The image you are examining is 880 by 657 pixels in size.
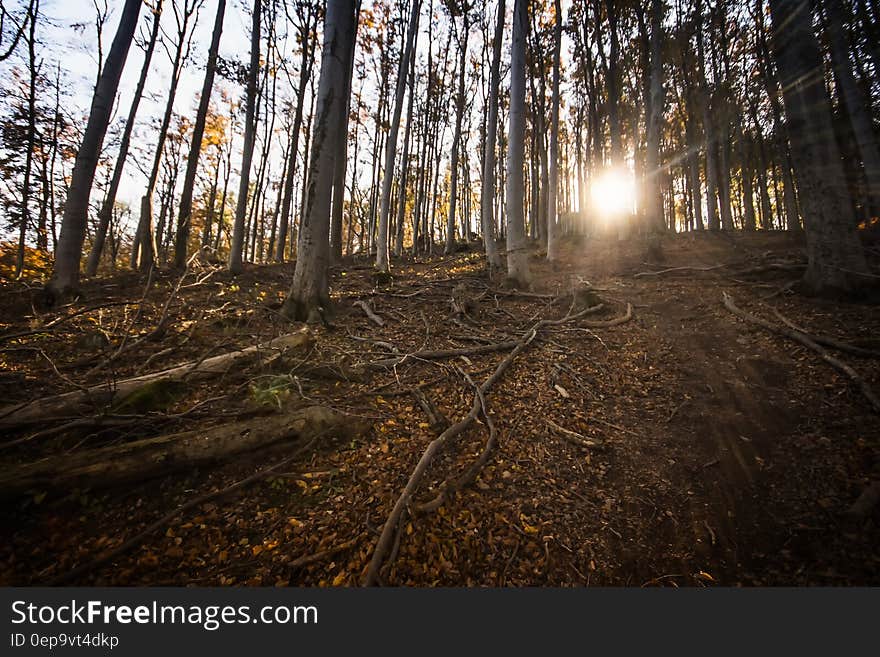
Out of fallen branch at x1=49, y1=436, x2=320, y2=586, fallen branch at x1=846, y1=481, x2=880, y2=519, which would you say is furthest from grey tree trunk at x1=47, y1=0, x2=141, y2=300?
fallen branch at x1=846, y1=481, x2=880, y2=519

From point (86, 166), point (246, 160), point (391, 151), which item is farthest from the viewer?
point (391, 151)

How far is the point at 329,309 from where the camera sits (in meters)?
6.02

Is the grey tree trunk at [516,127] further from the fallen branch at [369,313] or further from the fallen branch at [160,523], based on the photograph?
the fallen branch at [160,523]

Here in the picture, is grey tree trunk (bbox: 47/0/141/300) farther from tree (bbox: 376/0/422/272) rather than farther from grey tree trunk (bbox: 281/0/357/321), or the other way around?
tree (bbox: 376/0/422/272)

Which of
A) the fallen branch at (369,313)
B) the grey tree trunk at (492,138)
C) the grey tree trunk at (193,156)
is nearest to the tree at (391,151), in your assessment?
the grey tree trunk at (492,138)

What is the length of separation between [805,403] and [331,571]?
4.87 m

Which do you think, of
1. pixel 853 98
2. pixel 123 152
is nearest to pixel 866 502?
pixel 853 98

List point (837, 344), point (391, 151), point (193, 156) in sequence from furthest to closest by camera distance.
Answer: point (391, 151) < point (193, 156) < point (837, 344)

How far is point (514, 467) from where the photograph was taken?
3.03 meters

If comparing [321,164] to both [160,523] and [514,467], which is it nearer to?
[160,523]

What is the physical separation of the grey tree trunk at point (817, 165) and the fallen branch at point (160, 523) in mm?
8353

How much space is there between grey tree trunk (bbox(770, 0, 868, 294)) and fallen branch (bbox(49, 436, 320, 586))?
329 inches

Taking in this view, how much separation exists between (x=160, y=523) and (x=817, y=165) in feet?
31.8

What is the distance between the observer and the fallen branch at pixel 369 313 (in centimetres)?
628
